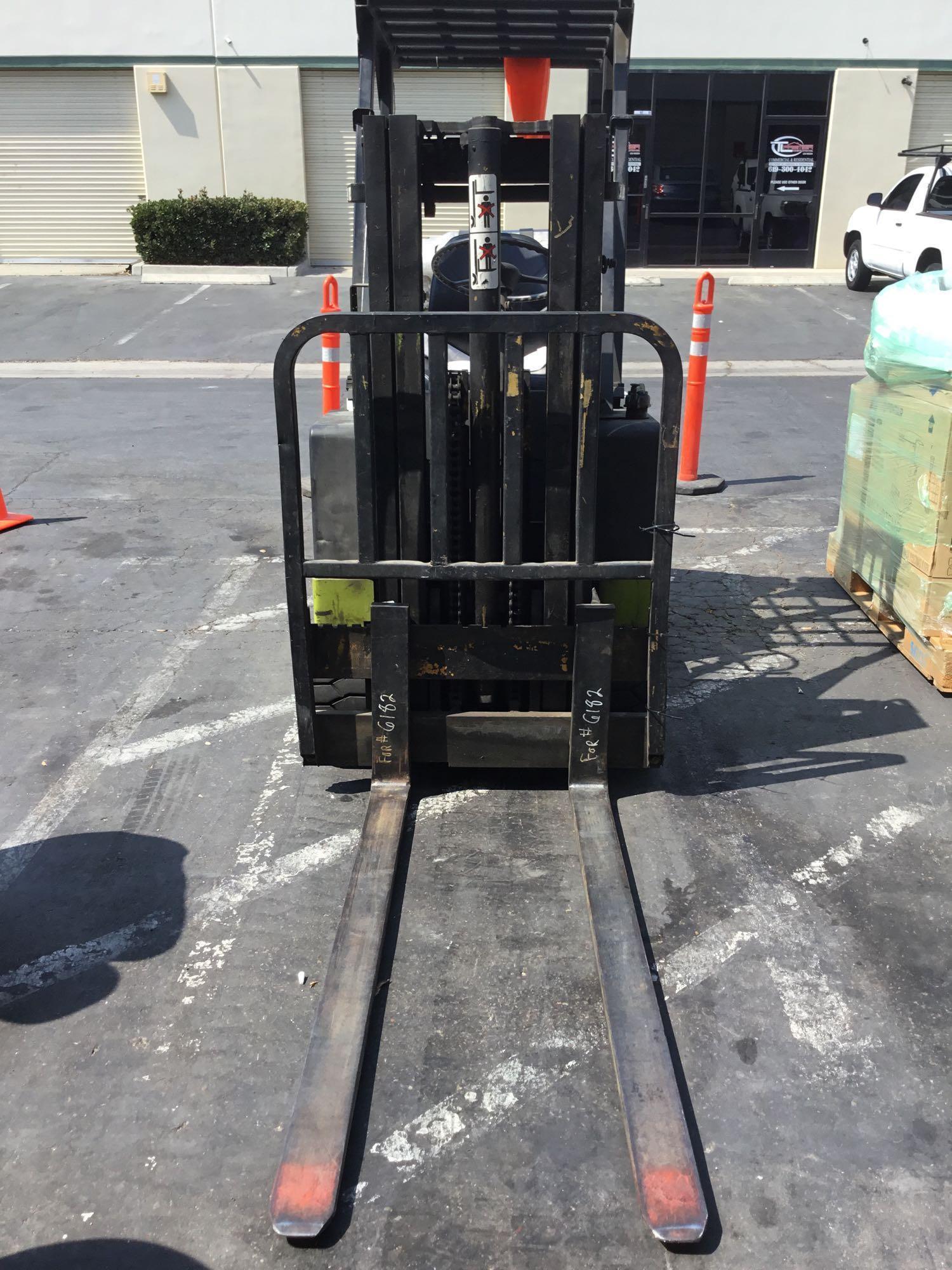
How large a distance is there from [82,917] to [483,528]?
2070 millimetres

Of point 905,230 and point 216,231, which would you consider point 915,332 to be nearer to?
point 905,230

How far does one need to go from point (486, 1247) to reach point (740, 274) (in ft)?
65.8

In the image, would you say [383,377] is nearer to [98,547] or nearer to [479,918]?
[479,918]

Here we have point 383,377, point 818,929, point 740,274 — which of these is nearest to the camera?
Answer: point 818,929

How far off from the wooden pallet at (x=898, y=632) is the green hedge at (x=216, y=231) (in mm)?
Result: 15778

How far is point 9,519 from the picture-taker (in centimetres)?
789

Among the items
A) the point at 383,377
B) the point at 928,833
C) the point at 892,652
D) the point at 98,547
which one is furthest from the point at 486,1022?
the point at 98,547

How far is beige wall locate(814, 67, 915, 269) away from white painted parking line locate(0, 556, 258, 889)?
729 inches

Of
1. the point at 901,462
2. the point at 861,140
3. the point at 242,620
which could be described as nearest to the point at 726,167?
the point at 861,140

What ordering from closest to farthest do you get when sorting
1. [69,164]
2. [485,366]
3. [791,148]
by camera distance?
[485,366], [791,148], [69,164]

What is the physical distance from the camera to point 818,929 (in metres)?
3.63

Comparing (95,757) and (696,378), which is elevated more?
(696,378)

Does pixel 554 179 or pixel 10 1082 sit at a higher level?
pixel 554 179

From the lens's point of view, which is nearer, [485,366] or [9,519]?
[485,366]
